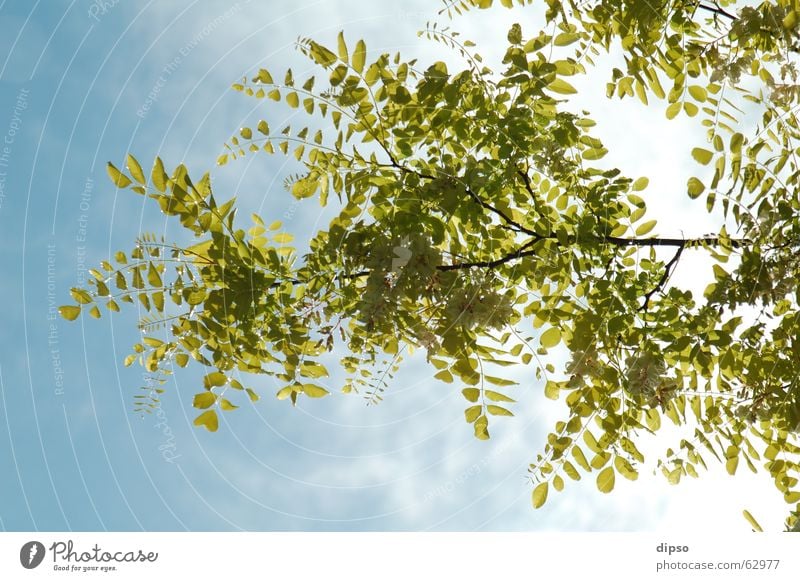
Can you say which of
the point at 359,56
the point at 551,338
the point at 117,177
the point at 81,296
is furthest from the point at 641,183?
the point at 81,296

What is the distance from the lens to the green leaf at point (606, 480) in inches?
76.9

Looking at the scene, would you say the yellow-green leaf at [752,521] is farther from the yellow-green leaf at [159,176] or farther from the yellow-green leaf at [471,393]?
the yellow-green leaf at [159,176]

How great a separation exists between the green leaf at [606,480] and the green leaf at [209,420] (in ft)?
3.99

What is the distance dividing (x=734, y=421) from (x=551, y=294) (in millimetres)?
720

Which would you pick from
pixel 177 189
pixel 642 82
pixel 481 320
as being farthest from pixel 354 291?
pixel 642 82

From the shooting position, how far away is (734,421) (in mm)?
2014

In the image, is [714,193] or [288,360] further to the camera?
[288,360]

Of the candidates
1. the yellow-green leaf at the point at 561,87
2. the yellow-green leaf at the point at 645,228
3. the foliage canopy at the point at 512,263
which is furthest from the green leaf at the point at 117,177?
the yellow-green leaf at the point at 645,228

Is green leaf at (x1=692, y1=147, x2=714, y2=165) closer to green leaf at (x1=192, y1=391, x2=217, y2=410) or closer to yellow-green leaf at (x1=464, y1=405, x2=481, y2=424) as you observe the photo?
yellow-green leaf at (x1=464, y1=405, x2=481, y2=424)

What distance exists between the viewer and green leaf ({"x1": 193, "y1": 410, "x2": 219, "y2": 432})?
1.87 m

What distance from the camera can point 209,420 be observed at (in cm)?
189

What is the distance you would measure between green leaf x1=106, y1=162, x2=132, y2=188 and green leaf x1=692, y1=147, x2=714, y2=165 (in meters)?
1.65

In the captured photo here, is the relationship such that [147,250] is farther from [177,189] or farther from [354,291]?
[354,291]

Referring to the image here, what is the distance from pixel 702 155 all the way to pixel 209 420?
1.61 meters
